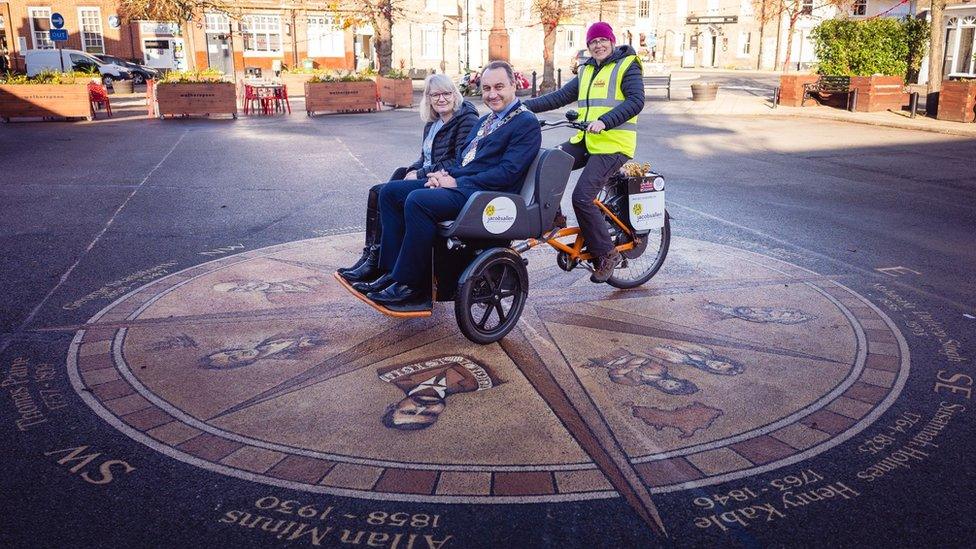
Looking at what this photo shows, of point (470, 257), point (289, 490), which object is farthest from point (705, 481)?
point (470, 257)

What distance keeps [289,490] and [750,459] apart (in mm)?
1958

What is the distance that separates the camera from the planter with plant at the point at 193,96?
21.2 meters

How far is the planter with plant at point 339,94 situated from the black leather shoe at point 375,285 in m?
18.9

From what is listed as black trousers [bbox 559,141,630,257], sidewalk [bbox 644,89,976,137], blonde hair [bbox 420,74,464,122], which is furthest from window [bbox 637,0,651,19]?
blonde hair [bbox 420,74,464,122]

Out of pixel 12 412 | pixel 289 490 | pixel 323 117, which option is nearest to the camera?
pixel 289 490

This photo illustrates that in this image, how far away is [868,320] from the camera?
5.11 meters

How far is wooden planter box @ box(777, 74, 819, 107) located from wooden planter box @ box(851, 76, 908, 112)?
1.73 meters

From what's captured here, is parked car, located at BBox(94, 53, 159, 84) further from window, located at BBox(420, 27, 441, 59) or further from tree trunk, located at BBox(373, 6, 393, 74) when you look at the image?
tree trunk, located at BBox(373, 6, 393, 74)

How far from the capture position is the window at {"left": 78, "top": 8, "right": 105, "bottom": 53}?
4484 centimetres

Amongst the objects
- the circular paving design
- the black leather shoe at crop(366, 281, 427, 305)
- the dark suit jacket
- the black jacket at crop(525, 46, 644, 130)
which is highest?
the black jacket at crop(525, 46, 644, 130)

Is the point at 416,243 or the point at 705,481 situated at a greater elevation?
the point at 416,243

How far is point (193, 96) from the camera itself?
21469mm

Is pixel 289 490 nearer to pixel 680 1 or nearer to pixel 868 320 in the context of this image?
pixel 868 320

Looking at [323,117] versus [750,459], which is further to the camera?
[323,117]
